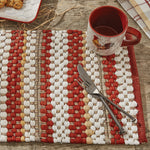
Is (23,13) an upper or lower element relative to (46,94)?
upper

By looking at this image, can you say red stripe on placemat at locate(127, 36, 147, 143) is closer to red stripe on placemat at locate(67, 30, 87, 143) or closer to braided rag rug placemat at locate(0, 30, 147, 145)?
braided rag rug placemat at locate(0, 30, 147, 145)

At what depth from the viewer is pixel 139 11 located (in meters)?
0.68

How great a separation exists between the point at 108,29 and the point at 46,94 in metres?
0.25

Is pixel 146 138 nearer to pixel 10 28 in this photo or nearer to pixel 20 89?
pixel 20 89

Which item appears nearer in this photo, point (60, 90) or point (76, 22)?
point (60, 90)

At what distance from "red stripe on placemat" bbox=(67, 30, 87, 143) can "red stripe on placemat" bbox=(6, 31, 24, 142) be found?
14 cm

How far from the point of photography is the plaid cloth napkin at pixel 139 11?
67cm

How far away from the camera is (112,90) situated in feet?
1.91

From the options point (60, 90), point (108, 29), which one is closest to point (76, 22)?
point (108, 29)

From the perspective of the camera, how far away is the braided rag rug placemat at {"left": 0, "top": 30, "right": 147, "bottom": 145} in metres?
0.55

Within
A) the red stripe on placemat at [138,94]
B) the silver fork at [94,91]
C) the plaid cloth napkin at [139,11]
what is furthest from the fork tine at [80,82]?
the plaid cloth napkin at [139,11]

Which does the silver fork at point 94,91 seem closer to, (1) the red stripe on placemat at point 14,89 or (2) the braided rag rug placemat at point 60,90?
(2) the braided rag rug placemat at point 60,90

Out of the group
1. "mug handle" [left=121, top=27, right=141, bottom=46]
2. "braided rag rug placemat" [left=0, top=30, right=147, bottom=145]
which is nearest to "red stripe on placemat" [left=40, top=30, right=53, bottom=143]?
"braided rag rug placemat" [left=0, top=30, right=147, bottom=145]

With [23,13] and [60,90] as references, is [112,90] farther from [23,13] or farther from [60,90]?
[23,13]
